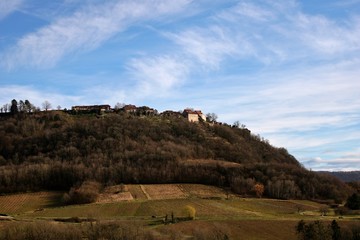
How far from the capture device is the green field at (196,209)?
3152 inches

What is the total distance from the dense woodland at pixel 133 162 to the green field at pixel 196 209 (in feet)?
24.7

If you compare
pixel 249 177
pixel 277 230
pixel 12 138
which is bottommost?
pixel 277 230

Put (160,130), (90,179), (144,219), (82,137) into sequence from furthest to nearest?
(160,130)
(82,137)
(90,179)
(144,219)

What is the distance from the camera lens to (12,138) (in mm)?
187875

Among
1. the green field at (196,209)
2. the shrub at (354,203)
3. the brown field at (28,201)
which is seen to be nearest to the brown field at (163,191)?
the green field at (196,209)

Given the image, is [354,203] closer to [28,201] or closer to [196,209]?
[196,209]

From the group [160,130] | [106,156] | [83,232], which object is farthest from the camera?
[160,130]

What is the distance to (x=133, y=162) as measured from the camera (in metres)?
160

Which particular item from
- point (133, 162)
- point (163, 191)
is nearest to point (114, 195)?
point (163, 191)

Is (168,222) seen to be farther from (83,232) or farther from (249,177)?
(249,177)

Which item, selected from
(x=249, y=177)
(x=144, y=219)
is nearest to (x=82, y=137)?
(x=249, y=177)

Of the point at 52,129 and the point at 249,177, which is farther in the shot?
the point at 52,129

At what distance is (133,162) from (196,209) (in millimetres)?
56357

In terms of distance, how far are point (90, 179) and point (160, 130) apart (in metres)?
57.9
